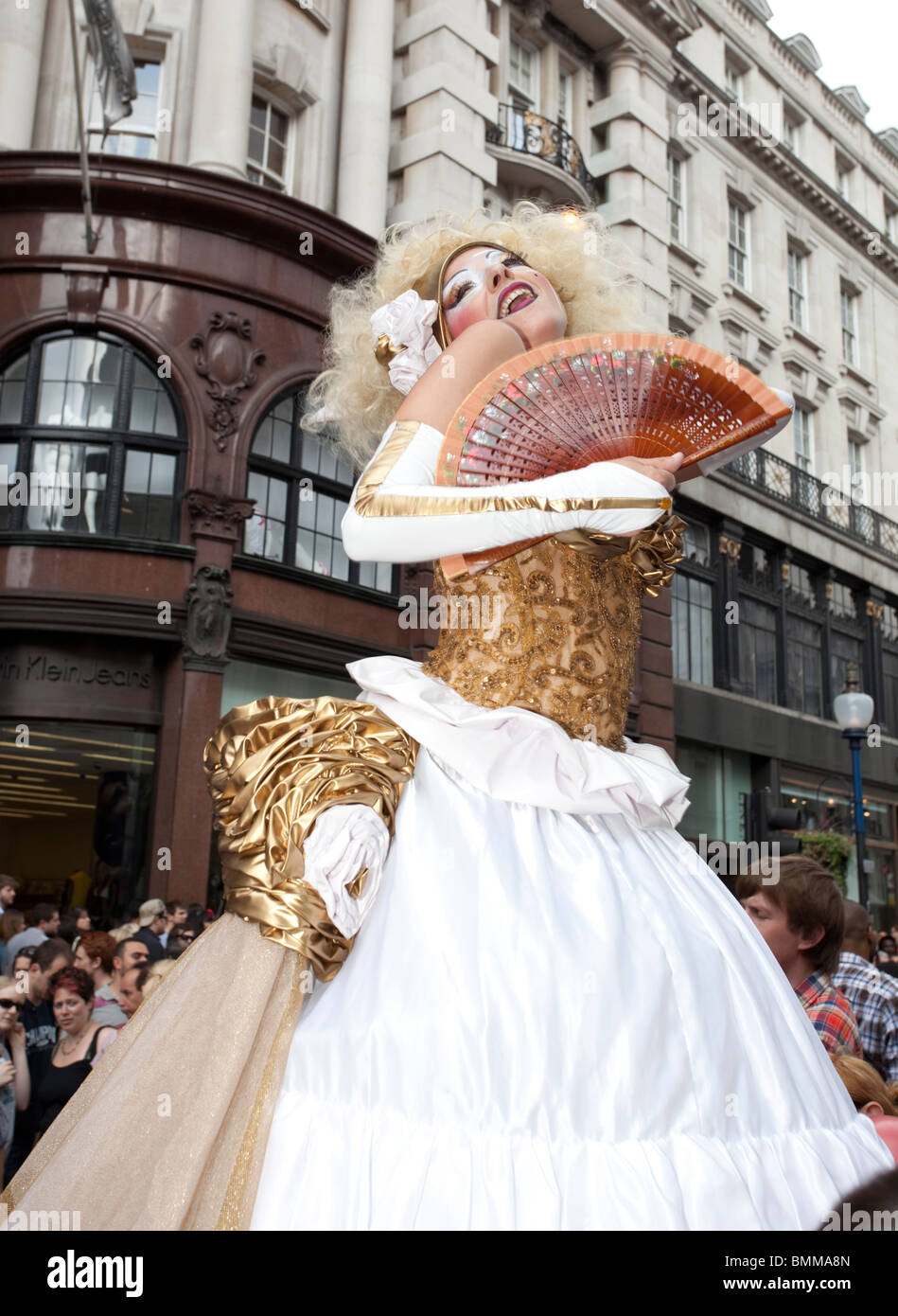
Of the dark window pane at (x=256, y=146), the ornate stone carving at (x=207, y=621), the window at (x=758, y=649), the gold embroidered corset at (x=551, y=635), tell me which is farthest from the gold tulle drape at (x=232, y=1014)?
the window at (x=758, y=649)

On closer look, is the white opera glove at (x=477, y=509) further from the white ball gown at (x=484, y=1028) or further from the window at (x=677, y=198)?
the window at (x=677, y=198)

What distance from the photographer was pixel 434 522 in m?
2.16

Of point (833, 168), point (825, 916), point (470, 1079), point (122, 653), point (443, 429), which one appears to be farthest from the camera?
point (833, 168)

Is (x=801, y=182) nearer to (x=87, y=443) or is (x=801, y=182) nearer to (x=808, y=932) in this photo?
(x=87, y=443)

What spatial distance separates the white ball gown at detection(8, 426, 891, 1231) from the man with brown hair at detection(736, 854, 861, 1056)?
1.32 meters

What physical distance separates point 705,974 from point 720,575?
1675 cm

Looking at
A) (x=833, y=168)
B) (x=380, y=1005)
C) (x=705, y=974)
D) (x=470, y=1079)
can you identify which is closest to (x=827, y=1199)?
(x=705, y=974)

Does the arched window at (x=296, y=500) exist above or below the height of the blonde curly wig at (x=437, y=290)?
above

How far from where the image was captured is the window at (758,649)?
18.2 m

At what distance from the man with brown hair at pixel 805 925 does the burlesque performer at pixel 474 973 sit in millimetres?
1264

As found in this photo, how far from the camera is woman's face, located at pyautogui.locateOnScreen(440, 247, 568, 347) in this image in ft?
8.76

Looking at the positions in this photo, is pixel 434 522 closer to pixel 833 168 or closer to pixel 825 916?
pixel 825 916

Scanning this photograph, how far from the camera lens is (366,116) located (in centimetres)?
1327

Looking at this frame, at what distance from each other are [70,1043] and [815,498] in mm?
18658
